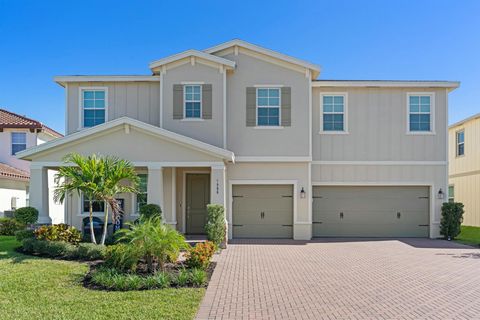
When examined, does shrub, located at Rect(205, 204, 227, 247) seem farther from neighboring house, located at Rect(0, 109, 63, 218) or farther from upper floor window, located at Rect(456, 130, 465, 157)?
upper floor window, located at Rect(456, 130, 465, 157)

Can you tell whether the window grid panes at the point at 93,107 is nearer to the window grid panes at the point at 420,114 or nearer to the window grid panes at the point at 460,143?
the window grid panes at the point at 420,114

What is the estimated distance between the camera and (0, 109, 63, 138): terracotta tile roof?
21.2 metres

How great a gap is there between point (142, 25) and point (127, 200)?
6.95 metres

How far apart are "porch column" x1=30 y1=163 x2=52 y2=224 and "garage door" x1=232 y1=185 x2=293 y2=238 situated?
6840 millimetres

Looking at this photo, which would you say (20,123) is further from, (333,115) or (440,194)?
(440,194)

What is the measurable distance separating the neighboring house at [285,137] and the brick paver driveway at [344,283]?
2.68 m

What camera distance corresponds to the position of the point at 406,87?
54.0 ft

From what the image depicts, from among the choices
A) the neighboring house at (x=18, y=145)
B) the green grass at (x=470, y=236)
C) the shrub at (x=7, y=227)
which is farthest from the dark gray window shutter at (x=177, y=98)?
the green grass at (x=470, y=236)

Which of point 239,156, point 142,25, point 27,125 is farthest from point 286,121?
point 27,125

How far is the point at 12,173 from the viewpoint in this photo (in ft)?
64.7

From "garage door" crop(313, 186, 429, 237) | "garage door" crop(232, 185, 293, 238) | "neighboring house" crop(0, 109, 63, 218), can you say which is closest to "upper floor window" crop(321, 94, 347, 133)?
"garage door" crop(313, 186, 429, 237)

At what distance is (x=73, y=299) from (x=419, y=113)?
1480 centimetres

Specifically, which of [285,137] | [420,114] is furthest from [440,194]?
[285,137]

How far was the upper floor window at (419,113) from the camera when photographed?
16.6 meters
